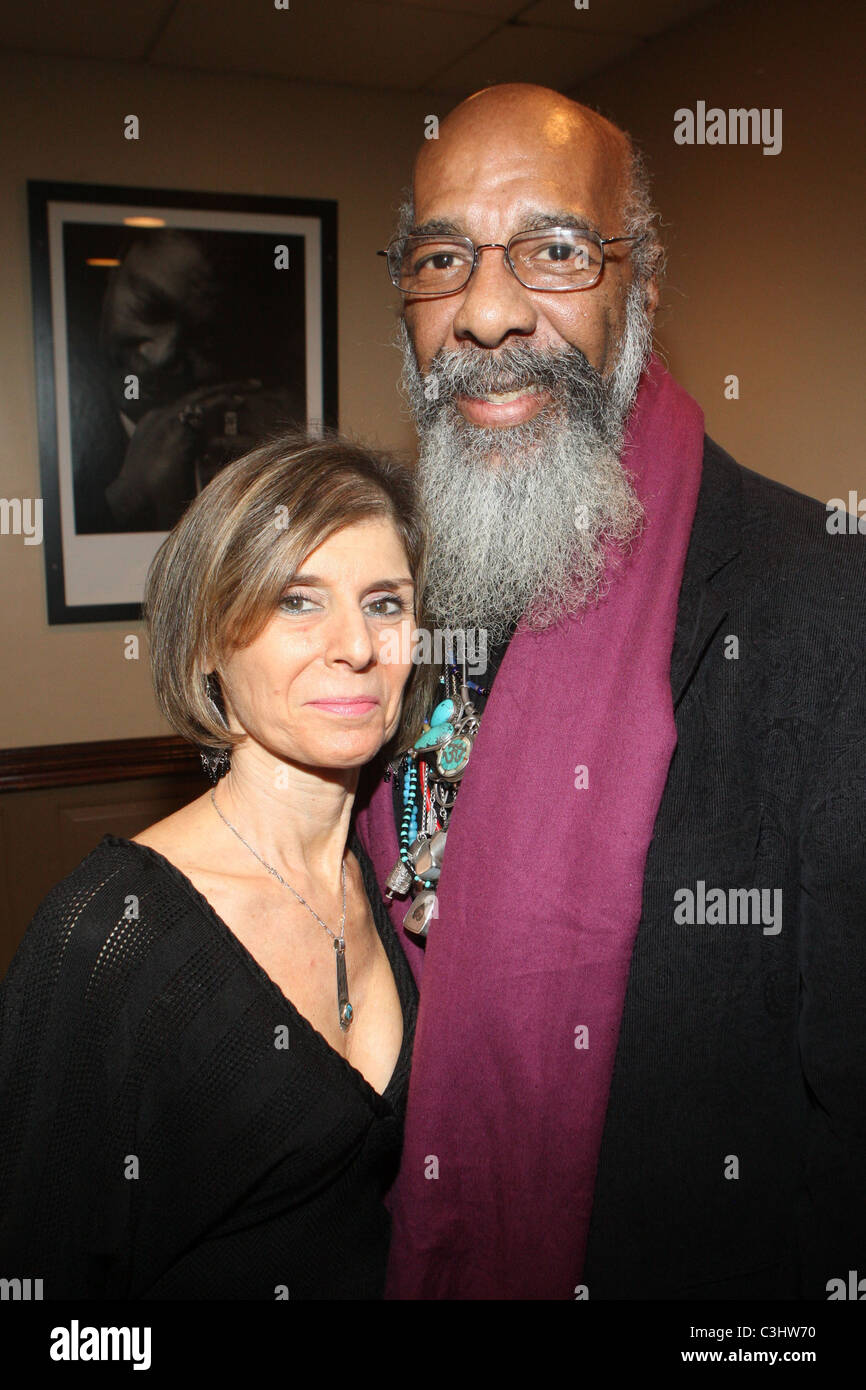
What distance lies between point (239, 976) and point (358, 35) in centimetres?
272

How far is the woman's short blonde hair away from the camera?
4.19ft

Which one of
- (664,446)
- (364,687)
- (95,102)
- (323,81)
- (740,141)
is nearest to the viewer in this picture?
(364,687)

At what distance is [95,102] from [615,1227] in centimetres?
324

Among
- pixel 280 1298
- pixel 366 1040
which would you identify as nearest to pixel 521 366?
pixel 366 1040

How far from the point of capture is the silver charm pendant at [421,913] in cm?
142

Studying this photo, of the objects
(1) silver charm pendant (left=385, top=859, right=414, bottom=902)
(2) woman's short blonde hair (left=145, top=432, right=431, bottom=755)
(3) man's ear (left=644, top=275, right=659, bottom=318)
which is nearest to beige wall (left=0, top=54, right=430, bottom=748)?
(3) man's ear (left=644, top=275, right=659, bottom=318)

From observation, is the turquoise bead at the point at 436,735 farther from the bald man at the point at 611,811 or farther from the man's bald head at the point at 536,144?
the man's bald head at the point at 536,144

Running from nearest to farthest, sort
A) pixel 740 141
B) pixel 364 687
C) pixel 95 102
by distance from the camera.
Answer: pixel 364 687
pixel 740 141
pixel 95 102

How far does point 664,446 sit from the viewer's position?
4.64 ft

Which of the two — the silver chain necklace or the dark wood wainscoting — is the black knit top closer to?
the silver chain necklace

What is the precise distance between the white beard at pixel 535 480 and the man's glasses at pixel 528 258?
85 mm

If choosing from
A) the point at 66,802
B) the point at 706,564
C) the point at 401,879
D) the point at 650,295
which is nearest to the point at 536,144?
the point at 650,295
